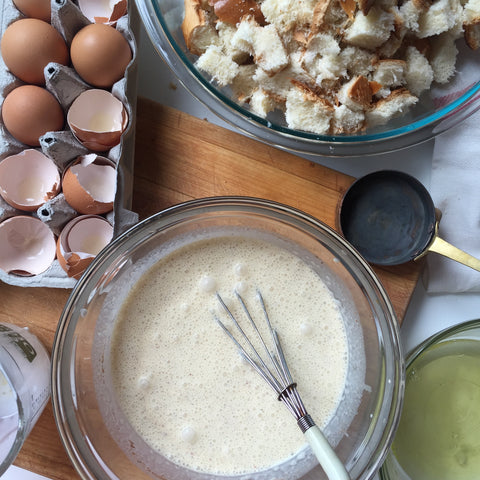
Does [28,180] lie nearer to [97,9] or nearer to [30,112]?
[30,112]

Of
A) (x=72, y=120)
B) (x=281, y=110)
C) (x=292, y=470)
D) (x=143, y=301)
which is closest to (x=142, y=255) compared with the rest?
(x=143, y=301)

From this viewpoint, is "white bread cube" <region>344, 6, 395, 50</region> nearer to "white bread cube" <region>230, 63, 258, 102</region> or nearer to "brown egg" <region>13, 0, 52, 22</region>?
"white bread cube" <region>230, 63, 258, 102</region>

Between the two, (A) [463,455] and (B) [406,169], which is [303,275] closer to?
(B) [406,169]

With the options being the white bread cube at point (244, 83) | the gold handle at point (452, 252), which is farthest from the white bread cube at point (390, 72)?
the gold handle at point (452, 252)

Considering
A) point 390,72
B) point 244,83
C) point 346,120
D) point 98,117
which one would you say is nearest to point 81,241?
point 98,117

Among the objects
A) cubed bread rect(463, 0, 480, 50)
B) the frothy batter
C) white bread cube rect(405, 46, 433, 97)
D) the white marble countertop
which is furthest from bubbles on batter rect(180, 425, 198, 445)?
cubed bread rect(463, 0, 480, 50)
